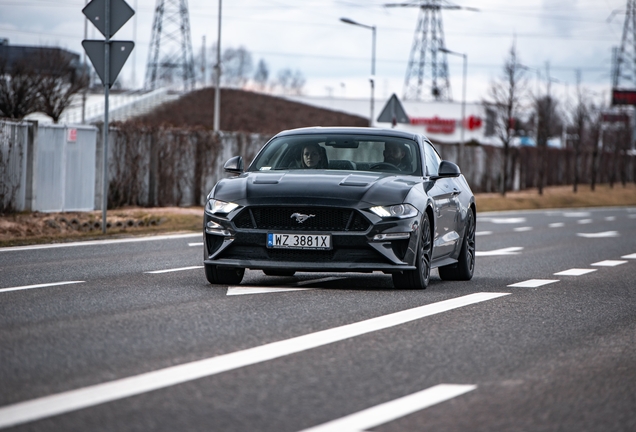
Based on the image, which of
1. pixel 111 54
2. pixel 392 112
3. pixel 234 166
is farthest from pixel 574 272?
pixel 392 112

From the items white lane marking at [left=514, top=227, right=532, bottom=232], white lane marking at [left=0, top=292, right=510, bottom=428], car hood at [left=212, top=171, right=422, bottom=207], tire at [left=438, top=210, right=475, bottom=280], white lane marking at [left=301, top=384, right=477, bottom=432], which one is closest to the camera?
white lane marking at [left=301, top=384, right=477, bottom=432]

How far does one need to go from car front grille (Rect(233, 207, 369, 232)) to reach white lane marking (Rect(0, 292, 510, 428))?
1737 millimetres

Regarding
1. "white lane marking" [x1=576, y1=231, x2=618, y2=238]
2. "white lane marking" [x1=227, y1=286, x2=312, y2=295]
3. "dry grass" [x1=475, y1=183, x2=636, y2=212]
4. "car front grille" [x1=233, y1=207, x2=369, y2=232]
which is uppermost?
"car front grille" [x1=233, y1=207, x2=369, y2=232]

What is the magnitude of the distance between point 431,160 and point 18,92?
101 ft

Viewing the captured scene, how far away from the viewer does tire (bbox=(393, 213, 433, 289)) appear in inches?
442

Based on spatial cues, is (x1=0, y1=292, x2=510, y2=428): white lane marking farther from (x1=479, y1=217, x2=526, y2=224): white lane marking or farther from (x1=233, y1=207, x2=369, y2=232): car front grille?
(x1=479, y1=217, x2=526, y2=224): white lane marking

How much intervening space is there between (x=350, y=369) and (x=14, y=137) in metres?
16.9

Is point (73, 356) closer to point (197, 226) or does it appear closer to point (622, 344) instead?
point (622, 344)

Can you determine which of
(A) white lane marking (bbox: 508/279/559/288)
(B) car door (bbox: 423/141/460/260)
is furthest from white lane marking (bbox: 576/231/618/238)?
(B) car door (bbox: 423/141/460/260)

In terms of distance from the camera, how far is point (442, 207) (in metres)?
12.3

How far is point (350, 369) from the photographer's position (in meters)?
6.61

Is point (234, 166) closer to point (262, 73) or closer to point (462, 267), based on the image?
point (462, 267)

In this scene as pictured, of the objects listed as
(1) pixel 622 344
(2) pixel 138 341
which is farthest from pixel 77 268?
(1) pixel 622 344

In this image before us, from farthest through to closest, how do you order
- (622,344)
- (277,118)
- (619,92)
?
(619,92), (277,118), (622,344)
